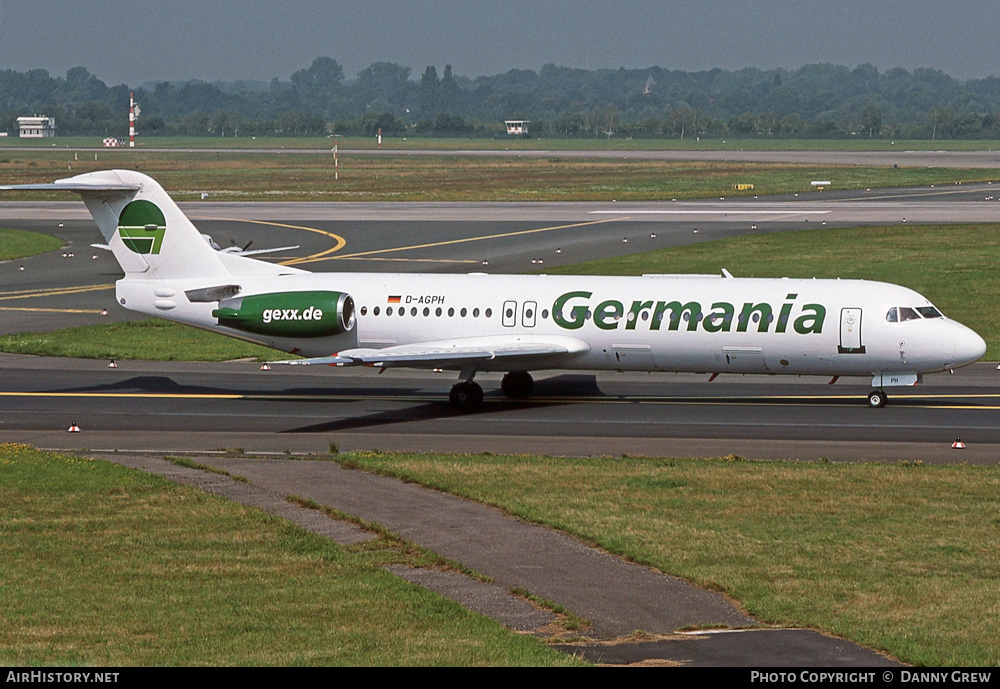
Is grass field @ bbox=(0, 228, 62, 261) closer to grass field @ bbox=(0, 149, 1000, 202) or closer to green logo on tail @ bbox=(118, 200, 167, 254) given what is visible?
grass field @ bbox=(0, 149, 1000, 202)

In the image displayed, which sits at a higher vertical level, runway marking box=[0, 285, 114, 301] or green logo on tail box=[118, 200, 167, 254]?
green logo on tail box=[118, 200, 167, 254]

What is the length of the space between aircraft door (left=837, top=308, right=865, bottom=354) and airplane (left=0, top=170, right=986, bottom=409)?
0.08 feet

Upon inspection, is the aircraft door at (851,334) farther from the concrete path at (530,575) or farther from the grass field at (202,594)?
the grass field at (202,594)

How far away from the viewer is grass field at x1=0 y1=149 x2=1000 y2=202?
11538 cm

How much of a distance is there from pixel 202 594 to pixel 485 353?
1786cm

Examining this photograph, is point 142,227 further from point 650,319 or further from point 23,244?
point 23,244

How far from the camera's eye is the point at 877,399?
3500 centimetres

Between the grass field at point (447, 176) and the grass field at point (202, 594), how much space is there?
266 ft

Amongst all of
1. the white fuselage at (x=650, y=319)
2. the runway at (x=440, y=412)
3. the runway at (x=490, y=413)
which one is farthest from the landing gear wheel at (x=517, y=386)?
the white fuselage at (x=650, y=319)

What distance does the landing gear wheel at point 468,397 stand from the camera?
35.7 meters

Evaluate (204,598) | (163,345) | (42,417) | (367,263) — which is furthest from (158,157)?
(204,598)

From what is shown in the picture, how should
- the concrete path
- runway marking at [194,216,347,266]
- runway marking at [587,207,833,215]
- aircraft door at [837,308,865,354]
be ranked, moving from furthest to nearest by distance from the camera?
runway marking at [587,207,833,215] → runway marking at [194,216,347,266] → aircraft door at [837,308,865,354] → the concrete path

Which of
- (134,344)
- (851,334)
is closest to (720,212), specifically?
(134,344)

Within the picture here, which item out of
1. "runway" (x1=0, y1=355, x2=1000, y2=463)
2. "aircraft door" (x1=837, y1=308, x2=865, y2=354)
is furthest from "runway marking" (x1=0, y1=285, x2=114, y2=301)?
"aircraft door" (x1=837, y1=308, x2=865, y2=354)
